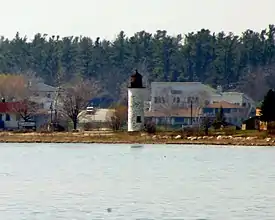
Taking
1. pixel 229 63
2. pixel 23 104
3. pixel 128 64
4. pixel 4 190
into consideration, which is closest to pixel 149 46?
pixel 128 64

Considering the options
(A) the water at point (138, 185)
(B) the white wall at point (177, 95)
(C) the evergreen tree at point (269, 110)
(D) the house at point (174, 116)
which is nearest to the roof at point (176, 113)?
(D) the house at point (174, 116)

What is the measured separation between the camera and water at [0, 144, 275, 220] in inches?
1129

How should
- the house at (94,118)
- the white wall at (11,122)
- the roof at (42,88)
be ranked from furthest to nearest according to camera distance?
the roof at (42,88) < the house at (94,118) < the white wall at (11,122)

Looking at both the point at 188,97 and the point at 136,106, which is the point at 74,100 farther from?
the point at 188,97

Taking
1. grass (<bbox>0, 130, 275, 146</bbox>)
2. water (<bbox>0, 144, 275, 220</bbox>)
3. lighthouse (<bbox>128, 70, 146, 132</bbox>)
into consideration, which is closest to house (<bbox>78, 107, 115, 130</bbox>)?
lighthouse (<bbox>128, 70, 146, 132</bbox>)

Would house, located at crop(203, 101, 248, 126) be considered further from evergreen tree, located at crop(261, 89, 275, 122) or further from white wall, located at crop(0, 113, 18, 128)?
evergreen tree, located at crop(261, 89, 275, 122)

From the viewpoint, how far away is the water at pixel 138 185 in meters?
28.7

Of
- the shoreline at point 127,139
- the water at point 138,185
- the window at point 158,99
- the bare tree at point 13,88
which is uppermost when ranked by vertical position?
the bare tree at point 13,88

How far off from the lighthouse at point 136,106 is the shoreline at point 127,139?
5.21 ft

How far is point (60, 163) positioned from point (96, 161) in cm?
229

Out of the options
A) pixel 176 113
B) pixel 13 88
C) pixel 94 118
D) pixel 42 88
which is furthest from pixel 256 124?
pixel 42 88

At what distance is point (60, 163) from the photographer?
4847 centimetres

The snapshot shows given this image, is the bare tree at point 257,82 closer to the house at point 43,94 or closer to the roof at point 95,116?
the house at point 43,94

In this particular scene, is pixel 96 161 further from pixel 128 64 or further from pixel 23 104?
pixel 128 64
